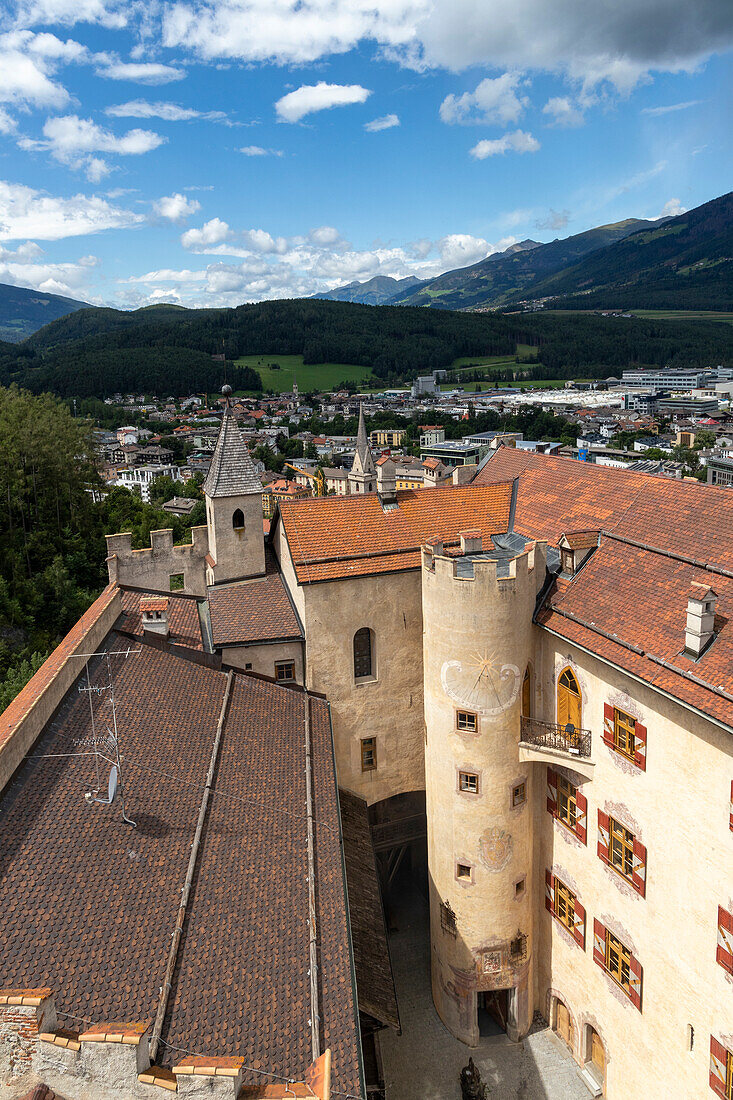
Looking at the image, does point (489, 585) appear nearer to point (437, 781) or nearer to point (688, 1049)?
point (437, 781)

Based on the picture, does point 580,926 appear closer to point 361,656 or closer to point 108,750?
point 361,656

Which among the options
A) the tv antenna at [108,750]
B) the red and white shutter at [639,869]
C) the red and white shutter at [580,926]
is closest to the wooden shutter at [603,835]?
the red and white shutter at [639,869]

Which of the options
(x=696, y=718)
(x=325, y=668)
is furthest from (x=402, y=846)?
(x=696, y=718)

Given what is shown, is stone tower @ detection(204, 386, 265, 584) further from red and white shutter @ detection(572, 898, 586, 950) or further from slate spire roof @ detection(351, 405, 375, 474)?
slate spire roof @ detection(351, 405, 375, 474)

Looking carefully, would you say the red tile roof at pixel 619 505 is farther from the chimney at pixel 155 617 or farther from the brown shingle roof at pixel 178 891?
the chimney at pixel 155 617

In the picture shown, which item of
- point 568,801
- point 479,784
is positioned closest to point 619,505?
point 568,801

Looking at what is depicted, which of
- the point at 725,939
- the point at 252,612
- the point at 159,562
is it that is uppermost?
the point at 159,562
